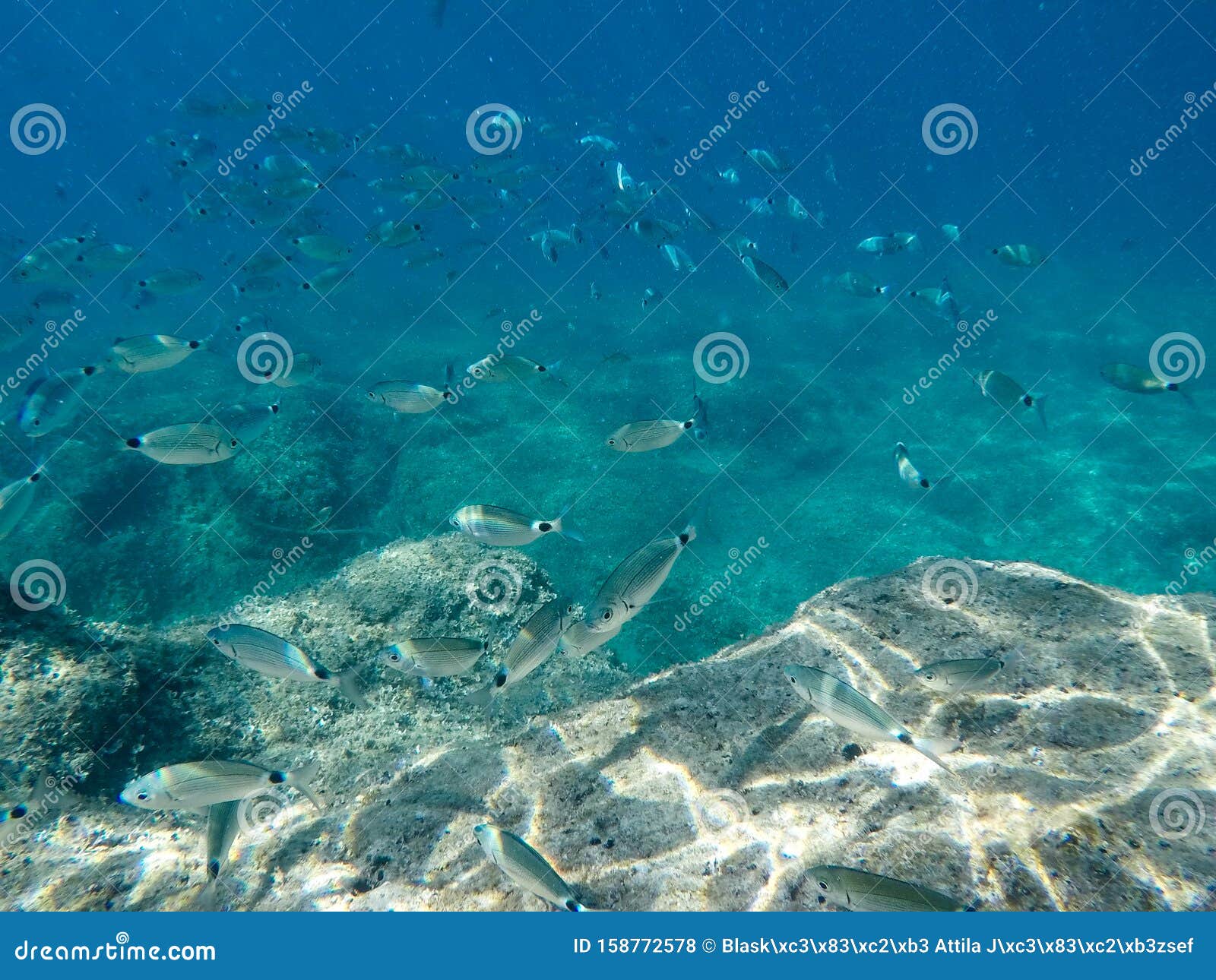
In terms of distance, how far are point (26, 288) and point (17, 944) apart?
4751 cm

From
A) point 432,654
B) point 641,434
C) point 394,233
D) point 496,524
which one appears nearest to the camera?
point 432,654

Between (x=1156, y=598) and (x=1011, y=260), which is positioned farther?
(x=1011, y=260)

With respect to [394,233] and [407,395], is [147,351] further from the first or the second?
[394,233]

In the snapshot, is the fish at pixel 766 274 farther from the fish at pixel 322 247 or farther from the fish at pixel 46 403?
the fish at pixel 46 403

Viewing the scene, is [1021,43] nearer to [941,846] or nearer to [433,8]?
[433,8]

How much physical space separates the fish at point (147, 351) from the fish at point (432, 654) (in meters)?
3.85

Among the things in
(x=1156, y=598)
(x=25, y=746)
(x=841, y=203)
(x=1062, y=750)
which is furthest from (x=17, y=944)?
(x=841, y=203)

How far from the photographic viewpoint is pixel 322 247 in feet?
27.1

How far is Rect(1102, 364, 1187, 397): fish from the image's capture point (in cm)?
552

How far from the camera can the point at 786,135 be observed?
75.3 metres

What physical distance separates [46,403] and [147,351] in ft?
3.24

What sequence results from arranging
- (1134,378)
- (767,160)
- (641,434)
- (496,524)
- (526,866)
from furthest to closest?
(767,160) < (1134,378) < (641,434) < (496,524) < (526,866)

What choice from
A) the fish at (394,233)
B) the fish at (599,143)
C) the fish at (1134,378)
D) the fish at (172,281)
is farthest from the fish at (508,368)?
the fish at (599,143)

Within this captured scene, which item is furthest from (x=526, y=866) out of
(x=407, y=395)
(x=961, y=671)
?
(x=407, y=395)
